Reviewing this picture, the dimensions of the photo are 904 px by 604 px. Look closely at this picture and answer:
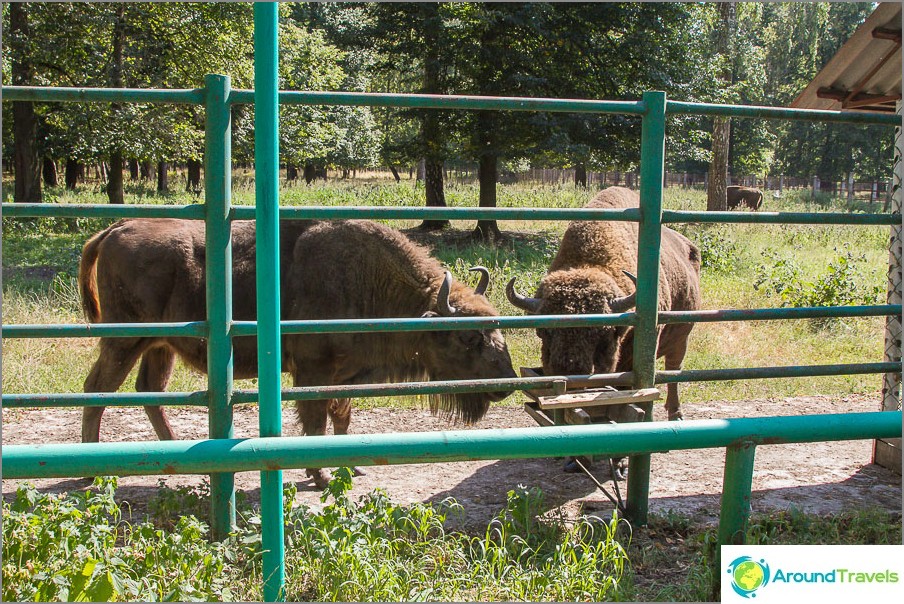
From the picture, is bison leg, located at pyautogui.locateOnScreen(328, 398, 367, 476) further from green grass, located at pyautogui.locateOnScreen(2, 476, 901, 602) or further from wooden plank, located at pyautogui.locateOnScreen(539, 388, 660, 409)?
wooden plank, located at pyautogui.locateOnScreen(539, 388, 660, 409)

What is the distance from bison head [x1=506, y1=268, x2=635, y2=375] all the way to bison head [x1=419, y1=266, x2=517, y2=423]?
0.31m

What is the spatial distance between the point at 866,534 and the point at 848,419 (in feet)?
6.62

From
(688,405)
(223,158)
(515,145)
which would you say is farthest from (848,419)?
(515,145)

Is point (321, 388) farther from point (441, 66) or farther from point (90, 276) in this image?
point (441, 66)

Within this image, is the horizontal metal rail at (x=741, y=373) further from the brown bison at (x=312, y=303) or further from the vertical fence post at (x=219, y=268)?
the vertical fence post at (x=219, y=268)

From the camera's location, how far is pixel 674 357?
24.8 ft

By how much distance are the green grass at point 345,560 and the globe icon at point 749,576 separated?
74 centimetres

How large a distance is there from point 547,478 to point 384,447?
3.42m

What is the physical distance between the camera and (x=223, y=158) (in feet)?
12.1

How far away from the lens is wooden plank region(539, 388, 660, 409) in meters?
4.32

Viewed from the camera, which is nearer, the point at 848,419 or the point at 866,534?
the point at 848,419

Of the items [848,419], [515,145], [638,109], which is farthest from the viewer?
[515,145]

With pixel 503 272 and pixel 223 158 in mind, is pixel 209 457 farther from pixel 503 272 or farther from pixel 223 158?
pixel 503 272

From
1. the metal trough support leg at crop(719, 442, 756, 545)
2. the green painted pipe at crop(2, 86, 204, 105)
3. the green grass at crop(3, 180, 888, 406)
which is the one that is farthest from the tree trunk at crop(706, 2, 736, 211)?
the green painted pipe at crop(2, 86, 204, 105)
